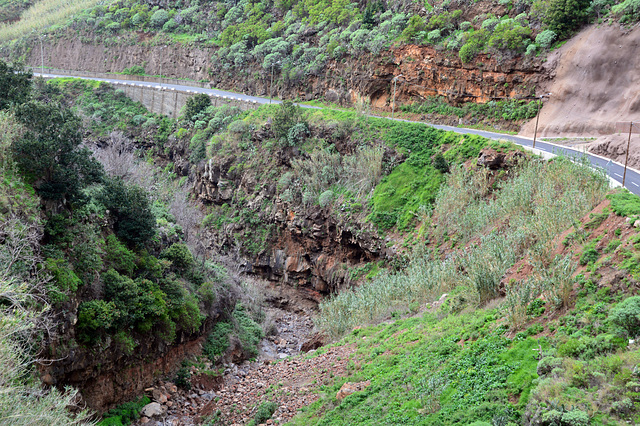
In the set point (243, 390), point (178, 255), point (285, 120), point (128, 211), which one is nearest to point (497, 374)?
point (243, 390)

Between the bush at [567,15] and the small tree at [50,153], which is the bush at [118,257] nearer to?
the small tree at [50,153]

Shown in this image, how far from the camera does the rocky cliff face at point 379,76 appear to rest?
118 ft

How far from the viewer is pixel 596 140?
28.3 meters

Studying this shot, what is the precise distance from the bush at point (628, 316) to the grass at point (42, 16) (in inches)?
3401

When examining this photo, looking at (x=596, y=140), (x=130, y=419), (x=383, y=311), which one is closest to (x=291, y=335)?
(x=383, y=311)

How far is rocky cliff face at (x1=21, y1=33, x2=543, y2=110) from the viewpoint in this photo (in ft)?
118

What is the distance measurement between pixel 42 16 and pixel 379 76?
68947 millimetres

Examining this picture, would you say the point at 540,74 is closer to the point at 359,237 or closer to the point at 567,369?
the point at 359,237

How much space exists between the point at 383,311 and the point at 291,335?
9254mm

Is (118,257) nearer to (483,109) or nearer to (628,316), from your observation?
(628,316)

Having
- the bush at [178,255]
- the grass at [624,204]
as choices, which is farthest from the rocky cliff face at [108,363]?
the grass at [624,204]

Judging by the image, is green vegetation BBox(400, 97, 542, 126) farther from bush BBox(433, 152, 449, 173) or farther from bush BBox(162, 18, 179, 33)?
bush BBox(162, 18, 179, 33)

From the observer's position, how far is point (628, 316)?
1008 centimetres

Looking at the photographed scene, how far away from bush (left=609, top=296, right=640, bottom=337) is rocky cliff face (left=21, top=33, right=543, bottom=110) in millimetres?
27565
